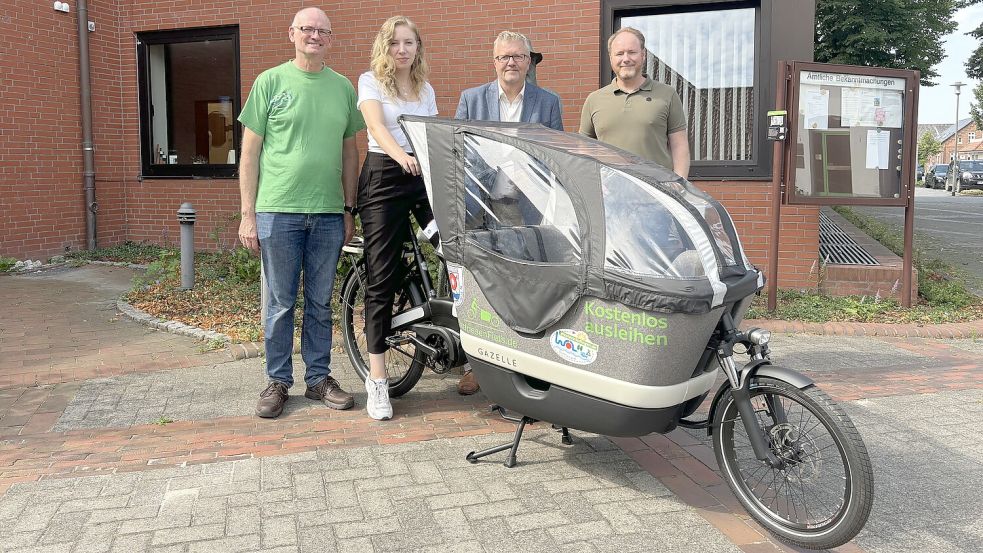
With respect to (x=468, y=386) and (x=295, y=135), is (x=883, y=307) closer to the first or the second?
(x=468, y=386)

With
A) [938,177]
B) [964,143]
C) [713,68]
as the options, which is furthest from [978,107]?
[964,143]

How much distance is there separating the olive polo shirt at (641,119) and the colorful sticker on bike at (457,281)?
1506 mm

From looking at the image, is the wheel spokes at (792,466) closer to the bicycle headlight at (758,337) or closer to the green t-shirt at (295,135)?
the bicycle headlight at (758,337)

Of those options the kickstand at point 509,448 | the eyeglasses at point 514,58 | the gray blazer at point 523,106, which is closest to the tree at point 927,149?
the gray blazer at point 523,106

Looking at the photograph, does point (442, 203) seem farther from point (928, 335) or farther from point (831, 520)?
point (928, 335)

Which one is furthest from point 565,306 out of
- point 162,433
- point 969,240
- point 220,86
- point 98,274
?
point 969,240

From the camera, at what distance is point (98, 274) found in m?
9.53

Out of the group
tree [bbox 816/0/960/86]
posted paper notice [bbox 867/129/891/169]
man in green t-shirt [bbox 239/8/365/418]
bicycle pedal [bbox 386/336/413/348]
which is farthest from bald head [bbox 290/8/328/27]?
tree [bbox 816/0/960/86]

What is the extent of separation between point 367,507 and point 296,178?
1.88 m

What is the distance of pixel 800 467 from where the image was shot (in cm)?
312

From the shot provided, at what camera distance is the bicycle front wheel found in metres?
2.89

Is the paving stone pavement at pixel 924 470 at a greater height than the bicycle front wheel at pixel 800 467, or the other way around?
the bicycle front wheel at pixel 800 467

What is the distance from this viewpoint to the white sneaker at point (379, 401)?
15.1 ft

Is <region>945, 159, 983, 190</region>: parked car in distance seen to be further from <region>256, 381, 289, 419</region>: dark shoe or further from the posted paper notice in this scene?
<region>256, 381, 289, 419</region>: dark shoe
